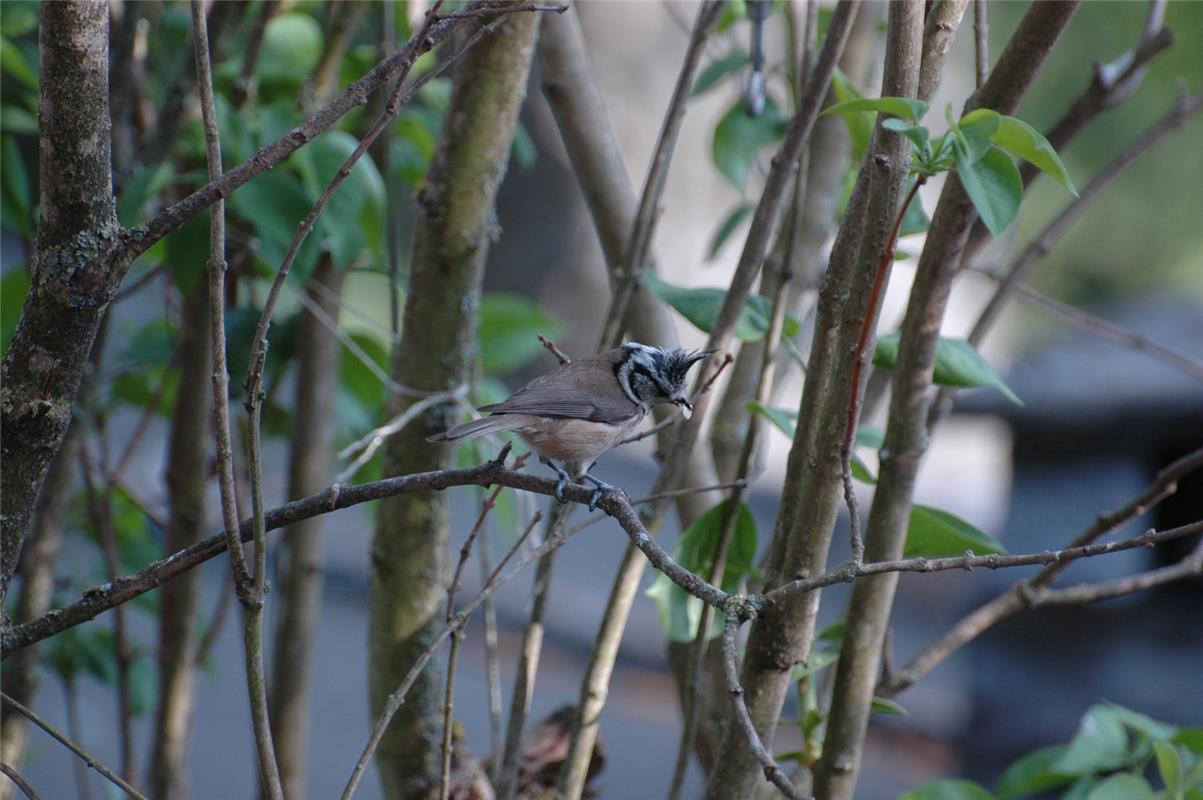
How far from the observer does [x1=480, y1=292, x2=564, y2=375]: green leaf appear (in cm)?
230

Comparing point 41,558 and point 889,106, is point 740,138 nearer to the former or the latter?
point 889,106

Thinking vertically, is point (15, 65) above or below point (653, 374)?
above

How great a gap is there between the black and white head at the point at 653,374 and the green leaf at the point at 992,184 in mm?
695

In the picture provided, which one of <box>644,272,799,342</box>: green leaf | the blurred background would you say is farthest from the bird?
<box>644,272,799,342</box>: green leaf

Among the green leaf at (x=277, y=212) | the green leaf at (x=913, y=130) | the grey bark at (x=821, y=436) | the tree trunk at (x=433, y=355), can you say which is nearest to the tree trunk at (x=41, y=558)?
the green leaf at (x=277, y=212)

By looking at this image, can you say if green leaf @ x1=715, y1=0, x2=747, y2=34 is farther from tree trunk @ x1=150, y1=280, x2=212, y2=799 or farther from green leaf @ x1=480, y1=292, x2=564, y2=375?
tree trunk @ x1=150, y1=280, x2=212, y2=799

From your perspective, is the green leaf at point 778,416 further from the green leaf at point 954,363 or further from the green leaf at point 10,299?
the green leaf at point 10,299

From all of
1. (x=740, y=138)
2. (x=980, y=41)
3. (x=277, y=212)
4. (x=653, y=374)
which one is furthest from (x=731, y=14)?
(x=277, y=212)

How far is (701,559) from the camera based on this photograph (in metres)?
1.52

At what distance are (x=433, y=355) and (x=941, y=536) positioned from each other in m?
0.80

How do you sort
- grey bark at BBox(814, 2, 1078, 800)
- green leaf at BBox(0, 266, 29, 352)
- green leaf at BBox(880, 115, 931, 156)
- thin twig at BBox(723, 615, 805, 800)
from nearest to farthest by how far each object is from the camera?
thin twig at BBox(723, 615, 805, 800) < green leaf at BBox(880, 115, 931, 156) < grey bark at BBox(814, 2, 1078, 800) < green leaf at BBox(0, 266, 29, 352)

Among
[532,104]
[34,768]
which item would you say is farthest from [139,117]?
[532,104]

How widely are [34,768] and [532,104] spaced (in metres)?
5.98

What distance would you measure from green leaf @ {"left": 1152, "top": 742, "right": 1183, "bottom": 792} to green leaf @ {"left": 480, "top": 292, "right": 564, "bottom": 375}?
1.38m
